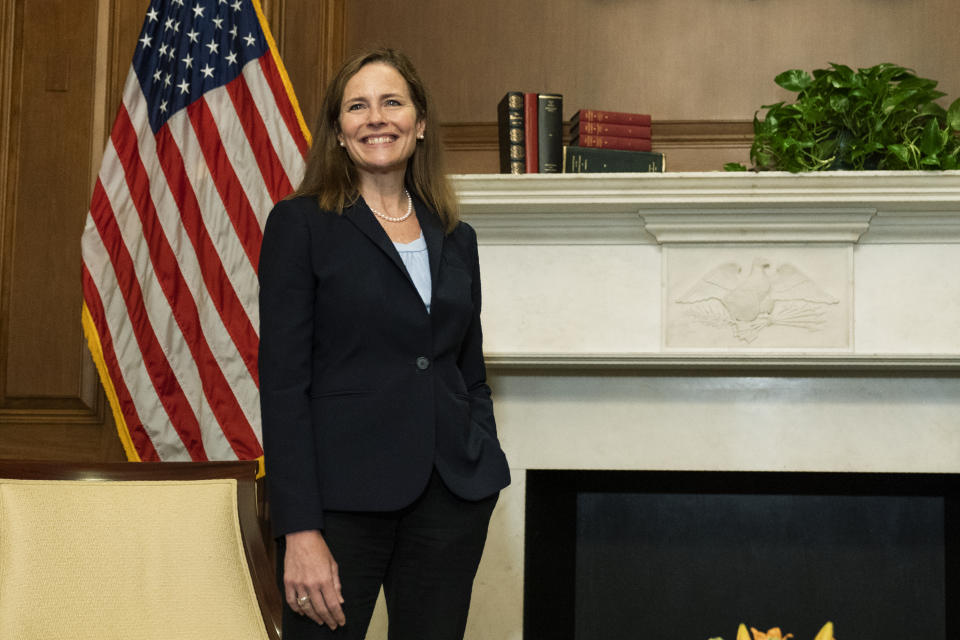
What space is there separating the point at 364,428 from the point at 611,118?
1528 millimetres

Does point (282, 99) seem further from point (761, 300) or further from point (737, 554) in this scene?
point (737, 554)

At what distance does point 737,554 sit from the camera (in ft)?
9.64

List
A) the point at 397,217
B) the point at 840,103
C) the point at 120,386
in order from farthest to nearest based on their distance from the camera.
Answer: the point at 120,386, the point at 840,103, the point at 397,217

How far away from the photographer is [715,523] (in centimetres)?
296

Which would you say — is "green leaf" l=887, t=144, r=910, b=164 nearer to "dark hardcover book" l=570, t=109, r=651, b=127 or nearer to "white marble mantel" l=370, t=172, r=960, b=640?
"white marble mantel" l=370, t=172, r=960, b=640

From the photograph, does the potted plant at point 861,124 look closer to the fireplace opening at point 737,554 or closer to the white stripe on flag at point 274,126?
the fireplace opening at point 737,554

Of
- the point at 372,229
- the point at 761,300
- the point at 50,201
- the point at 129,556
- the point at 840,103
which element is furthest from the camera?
the point at 50,201

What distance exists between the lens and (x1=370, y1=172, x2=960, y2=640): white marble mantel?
255 centimetres

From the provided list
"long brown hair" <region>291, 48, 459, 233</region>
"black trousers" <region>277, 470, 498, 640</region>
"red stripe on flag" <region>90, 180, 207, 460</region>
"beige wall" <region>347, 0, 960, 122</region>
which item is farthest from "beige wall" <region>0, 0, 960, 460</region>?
"black trousers" <region>277, 470, 498, 640</region>

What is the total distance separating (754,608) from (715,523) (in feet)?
0.88

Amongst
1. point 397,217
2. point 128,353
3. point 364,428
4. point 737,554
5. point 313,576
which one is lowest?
point 737,554

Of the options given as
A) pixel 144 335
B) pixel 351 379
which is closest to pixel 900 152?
pixel 351 379

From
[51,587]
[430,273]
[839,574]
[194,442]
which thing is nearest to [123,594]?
[51,587]

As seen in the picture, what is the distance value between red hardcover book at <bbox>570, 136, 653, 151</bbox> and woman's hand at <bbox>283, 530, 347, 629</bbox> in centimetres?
159
